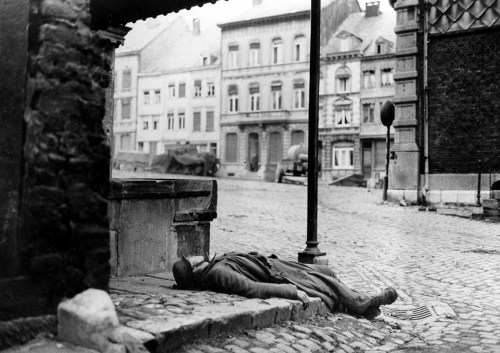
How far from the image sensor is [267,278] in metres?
5.45

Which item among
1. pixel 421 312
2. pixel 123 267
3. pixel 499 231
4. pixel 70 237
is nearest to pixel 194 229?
pixel 123 267

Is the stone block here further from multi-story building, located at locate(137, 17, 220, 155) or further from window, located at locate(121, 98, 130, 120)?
window, located at locate(121, 98, 130, 120)

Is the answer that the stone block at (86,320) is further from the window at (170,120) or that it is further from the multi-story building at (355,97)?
the window at (170,120)

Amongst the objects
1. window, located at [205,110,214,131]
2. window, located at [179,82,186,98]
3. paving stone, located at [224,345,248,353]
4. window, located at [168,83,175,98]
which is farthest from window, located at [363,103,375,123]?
paving stone, located at [224,345,248,353]

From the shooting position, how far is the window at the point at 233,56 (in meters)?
49.6

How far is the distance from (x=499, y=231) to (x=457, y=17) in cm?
783

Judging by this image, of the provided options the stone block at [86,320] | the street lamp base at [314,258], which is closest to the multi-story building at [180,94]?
the street lamp base at [314,258]

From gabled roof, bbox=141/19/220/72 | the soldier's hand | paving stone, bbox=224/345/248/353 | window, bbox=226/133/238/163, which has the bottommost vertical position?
paving stone, bbox=224/345/248/353

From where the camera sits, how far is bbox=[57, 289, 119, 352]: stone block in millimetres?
3670

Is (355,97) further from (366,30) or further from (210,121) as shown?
(210,121)

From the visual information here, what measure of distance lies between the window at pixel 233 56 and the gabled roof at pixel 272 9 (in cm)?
197

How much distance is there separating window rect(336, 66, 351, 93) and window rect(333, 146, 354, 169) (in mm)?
4349

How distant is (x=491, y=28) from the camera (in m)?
17.2

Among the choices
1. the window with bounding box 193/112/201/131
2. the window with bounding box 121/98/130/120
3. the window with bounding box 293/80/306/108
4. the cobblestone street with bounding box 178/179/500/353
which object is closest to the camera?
the cobblestone street with bounding box 178/179/500/353
